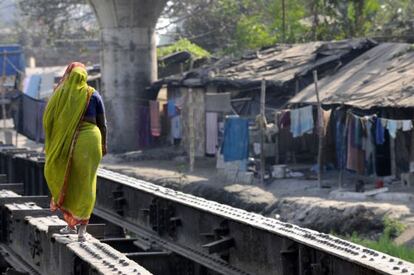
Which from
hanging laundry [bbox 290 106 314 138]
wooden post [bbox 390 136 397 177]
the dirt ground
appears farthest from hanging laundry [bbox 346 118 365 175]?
hanging laundry [bbox 290 106 314 138]

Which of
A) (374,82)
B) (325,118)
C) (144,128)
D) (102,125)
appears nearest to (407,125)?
(325,118)

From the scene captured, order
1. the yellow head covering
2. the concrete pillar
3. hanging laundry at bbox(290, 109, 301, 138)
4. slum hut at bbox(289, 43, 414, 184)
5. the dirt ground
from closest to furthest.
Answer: the yellow head covering → the dirt ground → slum hut at bbox(289, 43, 414, 184) → hanging laundry at bbox(290, 109, 301, 138) → the concrete pillar

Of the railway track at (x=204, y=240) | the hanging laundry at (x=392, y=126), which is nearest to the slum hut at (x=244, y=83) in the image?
the hanging laundry at (x=392, y=126)

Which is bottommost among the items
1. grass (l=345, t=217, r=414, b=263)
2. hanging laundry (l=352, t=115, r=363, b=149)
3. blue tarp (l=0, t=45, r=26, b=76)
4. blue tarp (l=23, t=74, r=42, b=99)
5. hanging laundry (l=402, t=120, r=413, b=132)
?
grass (l=345, t=217, r=414, b=263)

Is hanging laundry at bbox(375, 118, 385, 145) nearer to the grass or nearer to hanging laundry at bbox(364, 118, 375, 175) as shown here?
hanging laundry at bbox(364, 118, 375, 175)

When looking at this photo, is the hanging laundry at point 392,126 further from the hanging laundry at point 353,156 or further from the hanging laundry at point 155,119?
the hanging laundry at point 155,119

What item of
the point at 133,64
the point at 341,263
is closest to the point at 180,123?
the point at 133,64

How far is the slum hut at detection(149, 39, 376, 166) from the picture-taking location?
97.0 ft

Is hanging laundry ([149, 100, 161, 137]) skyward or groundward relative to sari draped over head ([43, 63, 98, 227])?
groundward

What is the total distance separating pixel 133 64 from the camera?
36438 mm

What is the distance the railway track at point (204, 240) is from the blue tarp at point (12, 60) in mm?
26924

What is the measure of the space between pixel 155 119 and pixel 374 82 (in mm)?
11112

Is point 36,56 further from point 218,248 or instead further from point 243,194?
point 218,248

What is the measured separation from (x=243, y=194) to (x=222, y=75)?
8.76 metres
